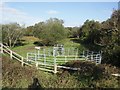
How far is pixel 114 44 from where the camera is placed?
45.8ft

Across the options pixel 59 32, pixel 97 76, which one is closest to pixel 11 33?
pixel 59 32

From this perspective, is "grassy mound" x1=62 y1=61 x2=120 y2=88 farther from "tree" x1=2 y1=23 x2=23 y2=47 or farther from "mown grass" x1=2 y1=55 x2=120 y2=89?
"tree" x1=2 y1=23 x2=23 y2=47

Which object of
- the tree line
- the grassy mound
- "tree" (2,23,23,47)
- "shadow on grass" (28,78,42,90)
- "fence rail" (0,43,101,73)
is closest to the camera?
"shadow on grass" (28,78,42,90)

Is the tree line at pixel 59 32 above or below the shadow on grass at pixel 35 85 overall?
above

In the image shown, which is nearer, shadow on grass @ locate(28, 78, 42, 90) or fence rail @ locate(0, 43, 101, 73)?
shadow on grass @ locate(28, 78, 42, 90)

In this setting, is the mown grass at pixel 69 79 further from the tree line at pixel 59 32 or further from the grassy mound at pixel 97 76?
the tree line at pixel 59 32

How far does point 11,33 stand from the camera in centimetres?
2725

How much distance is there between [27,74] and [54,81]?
3.80ft

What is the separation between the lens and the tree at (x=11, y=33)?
87.6 ft

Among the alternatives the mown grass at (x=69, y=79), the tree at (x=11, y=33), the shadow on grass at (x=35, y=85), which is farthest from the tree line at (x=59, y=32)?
the shadow on grass at (x=35, y=85)

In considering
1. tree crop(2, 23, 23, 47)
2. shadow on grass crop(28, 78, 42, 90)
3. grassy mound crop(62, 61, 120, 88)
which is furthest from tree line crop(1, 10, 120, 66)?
shadow on grass crop(28, 78, 42, 90)

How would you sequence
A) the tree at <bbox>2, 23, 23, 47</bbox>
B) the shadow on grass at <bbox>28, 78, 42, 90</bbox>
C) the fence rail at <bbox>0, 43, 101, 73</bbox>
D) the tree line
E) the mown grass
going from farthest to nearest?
the tree at <bbox>2, 23, 23, 47</bbox> → the tree line → the fence rail at <bbox>0, 43, 101, 73</bbox> → the mown grass → the shadow on grass at <bbox>28, 78, 42, 90</bbox>

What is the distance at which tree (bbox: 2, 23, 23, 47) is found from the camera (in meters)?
26.7

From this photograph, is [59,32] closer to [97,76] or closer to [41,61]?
[41,61]
